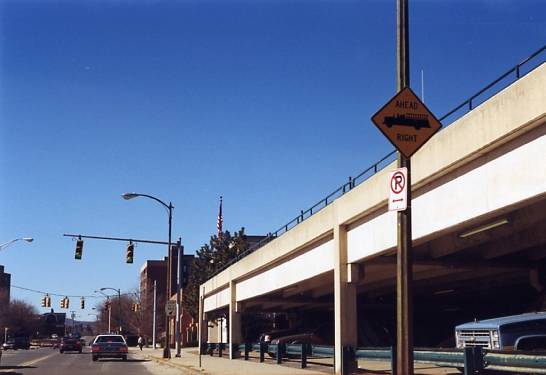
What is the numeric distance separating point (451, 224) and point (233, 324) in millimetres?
27227

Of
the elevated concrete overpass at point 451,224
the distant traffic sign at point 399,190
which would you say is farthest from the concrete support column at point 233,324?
the distant traffic sign at point 399,190

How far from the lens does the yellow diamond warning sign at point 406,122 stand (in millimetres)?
10734

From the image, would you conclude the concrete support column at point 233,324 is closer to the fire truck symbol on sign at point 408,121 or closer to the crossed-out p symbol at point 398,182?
the crossed-out p symbol at point 398,182

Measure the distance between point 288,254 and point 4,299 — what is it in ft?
365

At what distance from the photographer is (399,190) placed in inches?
417

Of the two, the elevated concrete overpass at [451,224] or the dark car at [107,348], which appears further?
the dark car at [107,348]

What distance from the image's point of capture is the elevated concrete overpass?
44.2 ft

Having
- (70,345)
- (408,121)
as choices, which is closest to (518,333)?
(408,121)

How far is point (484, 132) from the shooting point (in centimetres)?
1436

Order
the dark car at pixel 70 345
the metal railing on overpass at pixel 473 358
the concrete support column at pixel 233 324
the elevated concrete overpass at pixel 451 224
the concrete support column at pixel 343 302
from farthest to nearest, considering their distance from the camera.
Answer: the dark car at pixel 70 345
the concrete support column at pixel 233 324
the concrete support column at pixel 343 302
the elevated concrete overpass at pixel 451 224
the metal railing on overpass at pixel 473 358

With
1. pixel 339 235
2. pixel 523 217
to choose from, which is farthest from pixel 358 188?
pixel 523 217

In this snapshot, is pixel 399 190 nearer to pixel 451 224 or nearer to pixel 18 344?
pixel 451 224

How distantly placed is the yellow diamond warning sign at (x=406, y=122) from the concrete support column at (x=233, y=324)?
31300mm

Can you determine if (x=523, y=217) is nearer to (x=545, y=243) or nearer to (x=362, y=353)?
(x=545, y=243)
